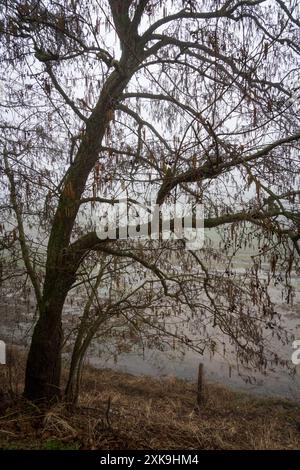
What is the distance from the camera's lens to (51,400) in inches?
171

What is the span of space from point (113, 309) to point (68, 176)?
1.62 meters

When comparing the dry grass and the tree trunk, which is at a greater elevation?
the tree trunk

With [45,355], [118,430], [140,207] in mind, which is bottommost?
[118,430]

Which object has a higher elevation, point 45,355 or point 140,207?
point 140,207

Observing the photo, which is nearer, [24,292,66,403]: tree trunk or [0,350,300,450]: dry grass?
[0,350,300,450]: dry grass

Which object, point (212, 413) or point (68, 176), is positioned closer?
point (68, 176)

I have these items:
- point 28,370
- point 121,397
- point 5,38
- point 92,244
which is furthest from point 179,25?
point 121,397

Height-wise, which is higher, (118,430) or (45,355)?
(45,355)

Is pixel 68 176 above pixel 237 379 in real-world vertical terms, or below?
above

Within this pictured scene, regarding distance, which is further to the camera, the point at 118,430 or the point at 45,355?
the point at 45,355

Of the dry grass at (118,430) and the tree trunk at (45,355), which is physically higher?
the tree trunk at (45,355)

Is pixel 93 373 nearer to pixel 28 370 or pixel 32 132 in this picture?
pixel 28 370

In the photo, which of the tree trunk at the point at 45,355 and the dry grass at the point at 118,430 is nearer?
the dry grass at the point at 118,430

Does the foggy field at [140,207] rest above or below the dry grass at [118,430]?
above
